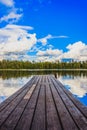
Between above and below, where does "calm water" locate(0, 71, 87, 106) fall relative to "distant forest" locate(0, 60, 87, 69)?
below

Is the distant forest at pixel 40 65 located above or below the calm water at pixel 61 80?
above

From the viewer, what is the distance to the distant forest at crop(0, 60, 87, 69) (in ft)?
342

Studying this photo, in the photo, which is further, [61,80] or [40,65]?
[40,65]

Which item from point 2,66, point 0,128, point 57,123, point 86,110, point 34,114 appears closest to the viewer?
point 0,128

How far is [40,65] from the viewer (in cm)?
10838

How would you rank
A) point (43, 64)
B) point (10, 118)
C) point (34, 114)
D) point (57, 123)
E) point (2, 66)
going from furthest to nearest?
1. point (43, 64)
2. point (2, 66)
3. point (34, 114)
4. point (10, 118)
5. point (57, 123)

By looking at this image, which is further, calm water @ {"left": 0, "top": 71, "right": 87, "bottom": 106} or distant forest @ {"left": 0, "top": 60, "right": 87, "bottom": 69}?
distant forest @ {"left": 0, "top": 60, "right": 87, "bottom": 69}

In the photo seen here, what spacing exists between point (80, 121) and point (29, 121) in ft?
3.58

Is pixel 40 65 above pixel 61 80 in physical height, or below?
above

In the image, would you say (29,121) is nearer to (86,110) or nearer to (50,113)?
(50,113)

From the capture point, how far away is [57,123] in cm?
488

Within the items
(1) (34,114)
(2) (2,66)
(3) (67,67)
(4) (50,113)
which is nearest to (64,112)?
(4) (50,113)

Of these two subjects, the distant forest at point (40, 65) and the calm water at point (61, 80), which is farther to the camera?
the distant forest at point (40, 65)

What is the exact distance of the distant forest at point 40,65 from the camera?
104m
